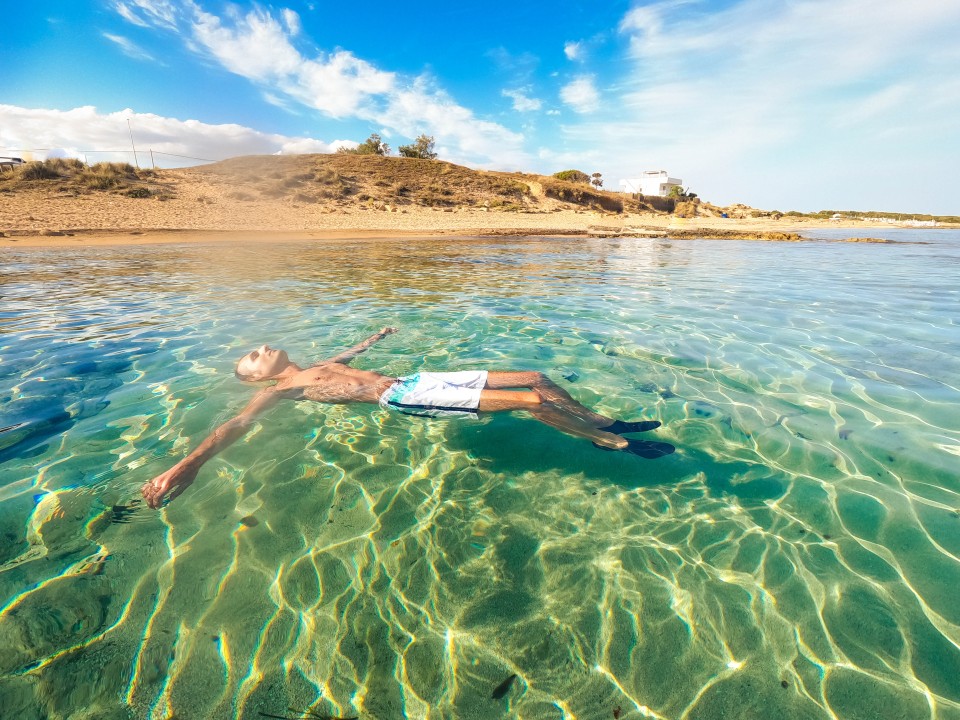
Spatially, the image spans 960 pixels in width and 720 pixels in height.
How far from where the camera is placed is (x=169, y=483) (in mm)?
2660

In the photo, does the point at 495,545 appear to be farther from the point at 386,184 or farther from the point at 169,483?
the point at 386,184

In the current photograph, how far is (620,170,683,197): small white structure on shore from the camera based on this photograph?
57.7 metres

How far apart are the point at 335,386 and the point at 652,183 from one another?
6626 centimetres

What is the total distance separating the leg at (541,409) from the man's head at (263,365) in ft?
7.00

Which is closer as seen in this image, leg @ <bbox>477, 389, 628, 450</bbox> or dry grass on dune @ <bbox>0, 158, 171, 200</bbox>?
leg @ <bbox>477, 389, 628, 450</bbox>

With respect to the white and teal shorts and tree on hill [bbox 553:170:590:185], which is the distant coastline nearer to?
tree on hill [bbox 553:170:590:185]

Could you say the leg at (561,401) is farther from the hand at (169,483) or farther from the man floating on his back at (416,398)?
the hand at (169,483)

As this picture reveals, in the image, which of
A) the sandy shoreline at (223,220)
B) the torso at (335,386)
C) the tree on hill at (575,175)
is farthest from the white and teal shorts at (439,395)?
the tree on hill at (575,175)

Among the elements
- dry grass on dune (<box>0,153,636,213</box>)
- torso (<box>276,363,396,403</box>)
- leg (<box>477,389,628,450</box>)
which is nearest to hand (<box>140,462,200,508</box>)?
torso (<box>276,363,396,403</box>)

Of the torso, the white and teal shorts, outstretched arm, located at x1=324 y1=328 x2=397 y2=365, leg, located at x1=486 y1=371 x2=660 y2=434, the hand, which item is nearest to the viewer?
the hand

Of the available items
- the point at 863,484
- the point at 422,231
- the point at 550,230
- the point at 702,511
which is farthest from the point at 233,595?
the point at 550,230

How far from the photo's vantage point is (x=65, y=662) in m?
1.71

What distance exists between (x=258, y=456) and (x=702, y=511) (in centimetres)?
318

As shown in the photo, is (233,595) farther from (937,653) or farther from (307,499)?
(937,653)
